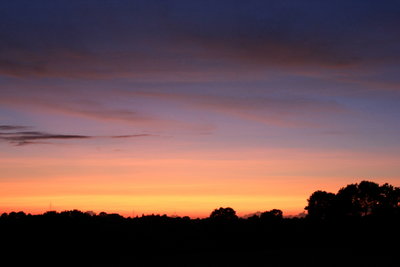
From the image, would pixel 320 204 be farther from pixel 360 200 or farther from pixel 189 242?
pixel 189 242

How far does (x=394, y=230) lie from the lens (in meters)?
58.7

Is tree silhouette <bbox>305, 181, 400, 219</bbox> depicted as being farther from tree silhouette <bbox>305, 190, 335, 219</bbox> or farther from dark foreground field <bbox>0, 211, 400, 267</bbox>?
dark foreground field <bbox>0, 211, 400, 267</bbox>

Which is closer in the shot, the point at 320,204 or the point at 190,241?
the point at 190,241

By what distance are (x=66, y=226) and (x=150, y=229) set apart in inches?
378

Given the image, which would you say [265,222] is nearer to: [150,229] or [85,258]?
[150,229]

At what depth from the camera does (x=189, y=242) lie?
51.0m

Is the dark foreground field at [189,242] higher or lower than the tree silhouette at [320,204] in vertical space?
lower

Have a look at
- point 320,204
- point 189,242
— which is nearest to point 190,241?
point 189,242

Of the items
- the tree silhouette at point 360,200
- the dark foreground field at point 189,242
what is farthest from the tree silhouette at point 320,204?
the dark foreground field at point 189,242

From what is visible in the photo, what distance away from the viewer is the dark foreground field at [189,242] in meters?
40.7

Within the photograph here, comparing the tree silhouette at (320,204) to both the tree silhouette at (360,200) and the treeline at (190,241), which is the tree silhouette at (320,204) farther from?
the treeline at (190,241)

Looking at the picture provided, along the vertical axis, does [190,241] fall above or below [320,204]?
below

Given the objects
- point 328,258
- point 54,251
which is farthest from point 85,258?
point 328,258

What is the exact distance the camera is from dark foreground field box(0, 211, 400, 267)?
40719mm
